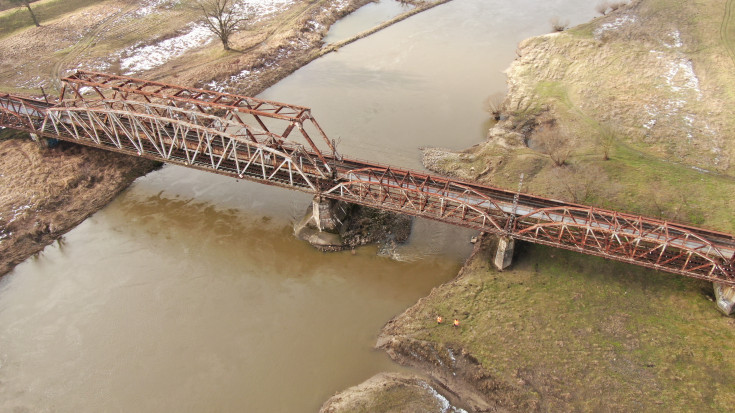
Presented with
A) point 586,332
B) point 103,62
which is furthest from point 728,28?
point 103,62

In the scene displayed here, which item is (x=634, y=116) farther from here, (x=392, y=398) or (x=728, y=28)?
(x=392, y=398)

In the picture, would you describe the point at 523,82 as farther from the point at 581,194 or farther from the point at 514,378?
the point at 514,378

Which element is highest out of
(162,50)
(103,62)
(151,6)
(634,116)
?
(151,6)

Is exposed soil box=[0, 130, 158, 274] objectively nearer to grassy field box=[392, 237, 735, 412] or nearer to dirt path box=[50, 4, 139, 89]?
dirt path box=[50, 4, 139, 89]

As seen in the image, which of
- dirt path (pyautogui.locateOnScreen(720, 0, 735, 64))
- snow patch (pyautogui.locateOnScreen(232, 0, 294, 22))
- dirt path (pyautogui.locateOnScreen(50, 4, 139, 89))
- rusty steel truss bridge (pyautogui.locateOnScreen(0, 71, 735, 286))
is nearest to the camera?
rusty steel truss bridge (pyautogui.locateOnScreen(0, 71, 735, 286))

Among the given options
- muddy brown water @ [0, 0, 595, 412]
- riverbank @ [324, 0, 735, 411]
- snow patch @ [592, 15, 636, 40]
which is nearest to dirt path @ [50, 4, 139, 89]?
muddy brown water @ [0, 0, 595, 412]

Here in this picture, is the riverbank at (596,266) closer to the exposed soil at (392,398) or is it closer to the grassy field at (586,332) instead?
the grassy field at (586,332)
